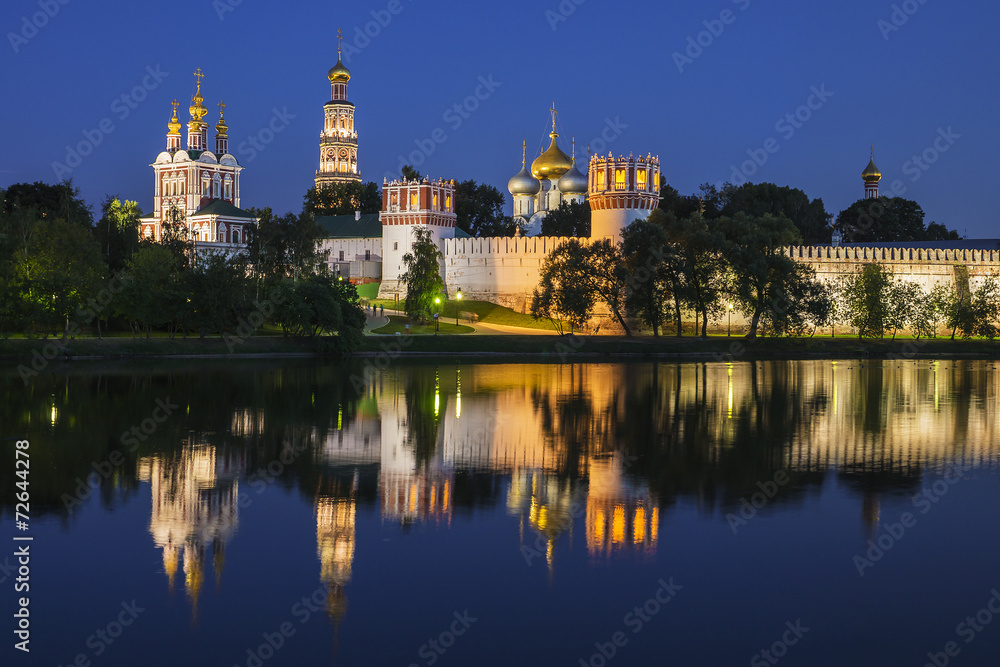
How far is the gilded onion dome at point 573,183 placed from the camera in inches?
2901

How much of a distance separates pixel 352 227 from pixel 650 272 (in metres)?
29.7

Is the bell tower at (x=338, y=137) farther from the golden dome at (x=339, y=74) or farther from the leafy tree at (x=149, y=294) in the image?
the leafy tree at (x=149, y=294)

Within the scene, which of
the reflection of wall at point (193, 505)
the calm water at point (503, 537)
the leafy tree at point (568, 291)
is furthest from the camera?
the leafy tree at point (568, 291)

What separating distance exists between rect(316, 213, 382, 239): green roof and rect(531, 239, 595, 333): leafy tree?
2266 centimetres

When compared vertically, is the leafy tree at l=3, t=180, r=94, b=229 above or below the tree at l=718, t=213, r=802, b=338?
above

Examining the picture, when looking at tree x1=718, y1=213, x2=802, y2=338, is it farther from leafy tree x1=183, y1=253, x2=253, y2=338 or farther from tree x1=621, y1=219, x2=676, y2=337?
leafy tree x1=183, y1=253, x2=253, y2=338

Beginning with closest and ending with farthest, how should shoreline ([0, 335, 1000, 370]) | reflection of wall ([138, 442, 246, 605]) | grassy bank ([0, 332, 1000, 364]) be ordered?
reflection of wall ([138, 442, 246, 605]), shoreline ([0, 335, 1000, 370]), grassy bank ([0, 332, 1000, 364])

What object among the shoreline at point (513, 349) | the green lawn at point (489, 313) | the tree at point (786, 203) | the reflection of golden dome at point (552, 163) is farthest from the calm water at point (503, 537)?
the reflection of golden dome at point (552, 163)

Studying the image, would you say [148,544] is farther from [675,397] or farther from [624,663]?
[675,397]

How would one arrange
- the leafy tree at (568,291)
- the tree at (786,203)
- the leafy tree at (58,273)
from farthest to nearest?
the tree at (786,203)
the leafy tree at (568,291)
the leafy tree at (58,273)

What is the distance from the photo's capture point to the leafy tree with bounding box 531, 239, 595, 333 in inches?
1774

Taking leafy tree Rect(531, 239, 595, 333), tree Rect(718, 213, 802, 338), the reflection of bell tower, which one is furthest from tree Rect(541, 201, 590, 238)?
the reflection of bell tower

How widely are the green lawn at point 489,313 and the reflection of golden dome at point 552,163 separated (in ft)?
73.3

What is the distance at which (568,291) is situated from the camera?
45156mm
